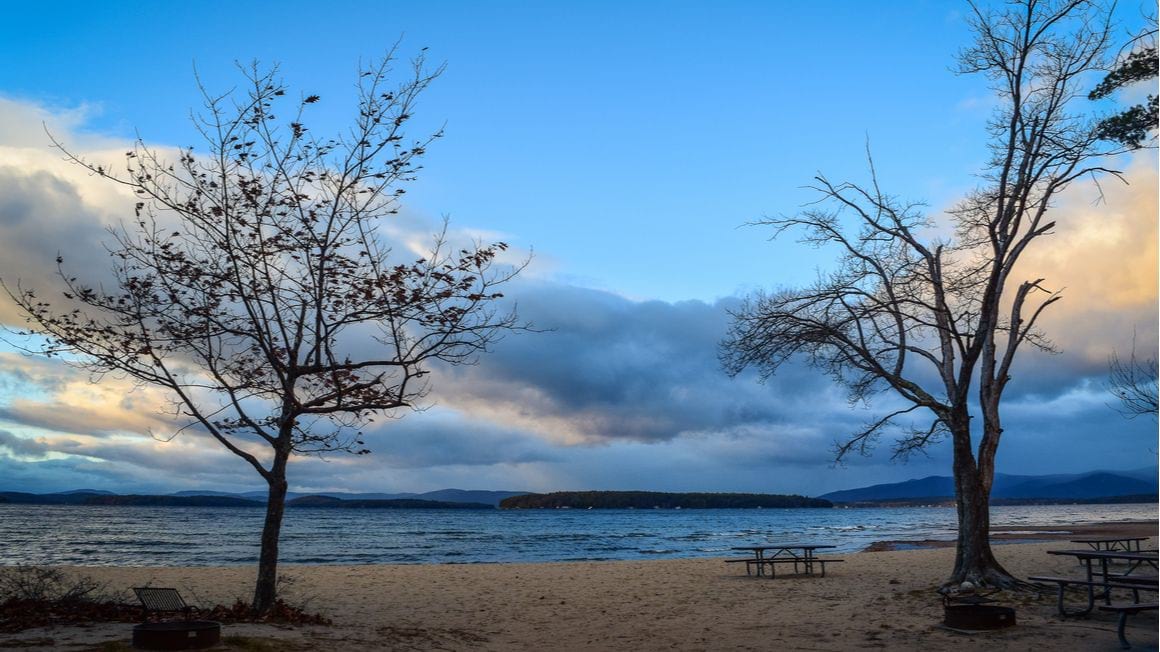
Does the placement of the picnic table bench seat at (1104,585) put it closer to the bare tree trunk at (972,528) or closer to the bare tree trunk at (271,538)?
the bare tree trunk at (972,528)

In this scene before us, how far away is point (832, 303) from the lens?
52.4 feet

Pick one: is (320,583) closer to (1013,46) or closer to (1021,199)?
(1021,199)

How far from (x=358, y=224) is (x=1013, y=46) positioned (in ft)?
39.0

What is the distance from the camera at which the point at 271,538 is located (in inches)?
454

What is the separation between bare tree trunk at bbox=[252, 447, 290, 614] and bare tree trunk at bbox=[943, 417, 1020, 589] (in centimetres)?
1128

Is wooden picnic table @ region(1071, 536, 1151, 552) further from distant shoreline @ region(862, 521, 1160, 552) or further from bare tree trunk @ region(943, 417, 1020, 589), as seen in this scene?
distant shoreline @ region(862, 521, 1160, 552)

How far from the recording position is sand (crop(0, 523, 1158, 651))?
970cm

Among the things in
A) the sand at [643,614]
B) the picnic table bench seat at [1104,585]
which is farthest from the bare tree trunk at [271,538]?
the picnic table bench seat at [1104,585]

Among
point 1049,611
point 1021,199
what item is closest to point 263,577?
point 1049,611

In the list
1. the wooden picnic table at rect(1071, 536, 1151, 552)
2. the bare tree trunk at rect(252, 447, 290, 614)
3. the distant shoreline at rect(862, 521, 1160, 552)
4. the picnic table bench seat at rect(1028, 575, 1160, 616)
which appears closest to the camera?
the picnic table bench seat at rect(1028, 575, 1160, 616)

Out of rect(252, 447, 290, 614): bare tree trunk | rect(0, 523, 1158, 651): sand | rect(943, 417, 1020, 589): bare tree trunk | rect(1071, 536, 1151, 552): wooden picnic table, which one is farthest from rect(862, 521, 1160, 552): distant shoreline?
rect(252, 447, 290, 614): bare tree trunk

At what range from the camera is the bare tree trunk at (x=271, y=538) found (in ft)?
36.8

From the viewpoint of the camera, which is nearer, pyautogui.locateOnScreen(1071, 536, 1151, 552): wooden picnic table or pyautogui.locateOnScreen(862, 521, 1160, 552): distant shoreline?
pyautogui.locateOnScreen(1071, 536, 1151, 552): wooden picnic table

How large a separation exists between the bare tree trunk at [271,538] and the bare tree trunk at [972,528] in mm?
11281
